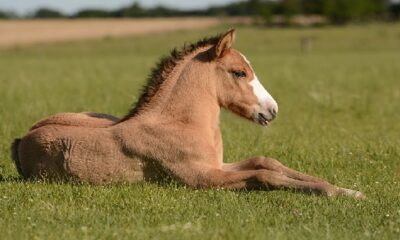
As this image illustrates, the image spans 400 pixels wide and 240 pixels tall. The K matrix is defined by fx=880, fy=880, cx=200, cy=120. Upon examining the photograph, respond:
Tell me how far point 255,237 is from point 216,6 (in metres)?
140

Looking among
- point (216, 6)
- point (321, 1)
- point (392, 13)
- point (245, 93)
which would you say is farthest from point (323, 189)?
point (216, 6)

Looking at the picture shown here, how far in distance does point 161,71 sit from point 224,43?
764 millimetres

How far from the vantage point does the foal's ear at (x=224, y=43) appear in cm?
899

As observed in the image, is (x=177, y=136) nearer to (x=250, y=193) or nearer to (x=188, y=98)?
(x=188, y=98)

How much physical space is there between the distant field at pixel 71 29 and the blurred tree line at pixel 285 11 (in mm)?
17743

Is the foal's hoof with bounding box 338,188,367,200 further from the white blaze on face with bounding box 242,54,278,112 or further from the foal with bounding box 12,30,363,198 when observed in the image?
the white blaze on face with bounding box 242,54,278,112

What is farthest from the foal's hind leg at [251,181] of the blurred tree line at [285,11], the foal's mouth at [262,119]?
the blurred tree line at [285,11]

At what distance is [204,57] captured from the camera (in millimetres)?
9227

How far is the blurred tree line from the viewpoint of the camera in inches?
4626

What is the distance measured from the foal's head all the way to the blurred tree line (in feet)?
328

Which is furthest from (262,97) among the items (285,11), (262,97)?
(285,11)

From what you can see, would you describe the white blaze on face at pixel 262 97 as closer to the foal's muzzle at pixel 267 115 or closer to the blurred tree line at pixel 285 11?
the foal's muzzle at pixel 267 115

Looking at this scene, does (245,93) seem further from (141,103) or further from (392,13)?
(392,13)

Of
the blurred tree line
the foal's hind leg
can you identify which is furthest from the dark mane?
the blurred tree line
